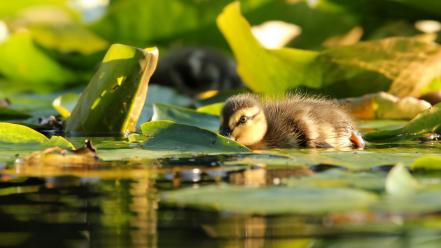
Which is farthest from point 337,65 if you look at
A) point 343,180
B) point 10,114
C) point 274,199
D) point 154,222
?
point 154,222

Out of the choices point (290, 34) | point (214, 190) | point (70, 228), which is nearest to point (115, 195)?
point (214, 190)

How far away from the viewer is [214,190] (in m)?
2.16

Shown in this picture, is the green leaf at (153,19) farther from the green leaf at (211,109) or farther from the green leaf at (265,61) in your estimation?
the green leaf at (211,109)

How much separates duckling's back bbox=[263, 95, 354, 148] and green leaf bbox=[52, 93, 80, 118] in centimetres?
87

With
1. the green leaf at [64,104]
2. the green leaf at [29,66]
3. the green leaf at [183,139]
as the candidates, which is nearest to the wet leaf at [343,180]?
the green leaf at [183,139]

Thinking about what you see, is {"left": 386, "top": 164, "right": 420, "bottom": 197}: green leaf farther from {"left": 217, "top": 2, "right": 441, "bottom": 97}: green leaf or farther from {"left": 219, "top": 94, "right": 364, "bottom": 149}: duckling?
{"left": 217, "top": 2, "right": 441, "bottom": 97}: green leaf

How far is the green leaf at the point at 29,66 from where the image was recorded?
5613 millimetres

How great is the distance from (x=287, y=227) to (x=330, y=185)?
1.47ft

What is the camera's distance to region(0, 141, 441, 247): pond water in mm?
1723

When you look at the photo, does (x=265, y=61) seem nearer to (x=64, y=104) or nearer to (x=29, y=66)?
(x=64, y=104)

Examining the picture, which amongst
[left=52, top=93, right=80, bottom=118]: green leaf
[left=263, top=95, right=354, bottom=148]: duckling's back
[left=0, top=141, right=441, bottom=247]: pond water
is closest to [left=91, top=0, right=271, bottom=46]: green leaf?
[left=52, top=93, right=80, bottom=118]: green leaf

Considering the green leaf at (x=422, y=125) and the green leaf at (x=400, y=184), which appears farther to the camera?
the green leaf at (x=422, y=125)

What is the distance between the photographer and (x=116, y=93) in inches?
139

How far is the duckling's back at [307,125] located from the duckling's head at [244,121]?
1.3 inches
